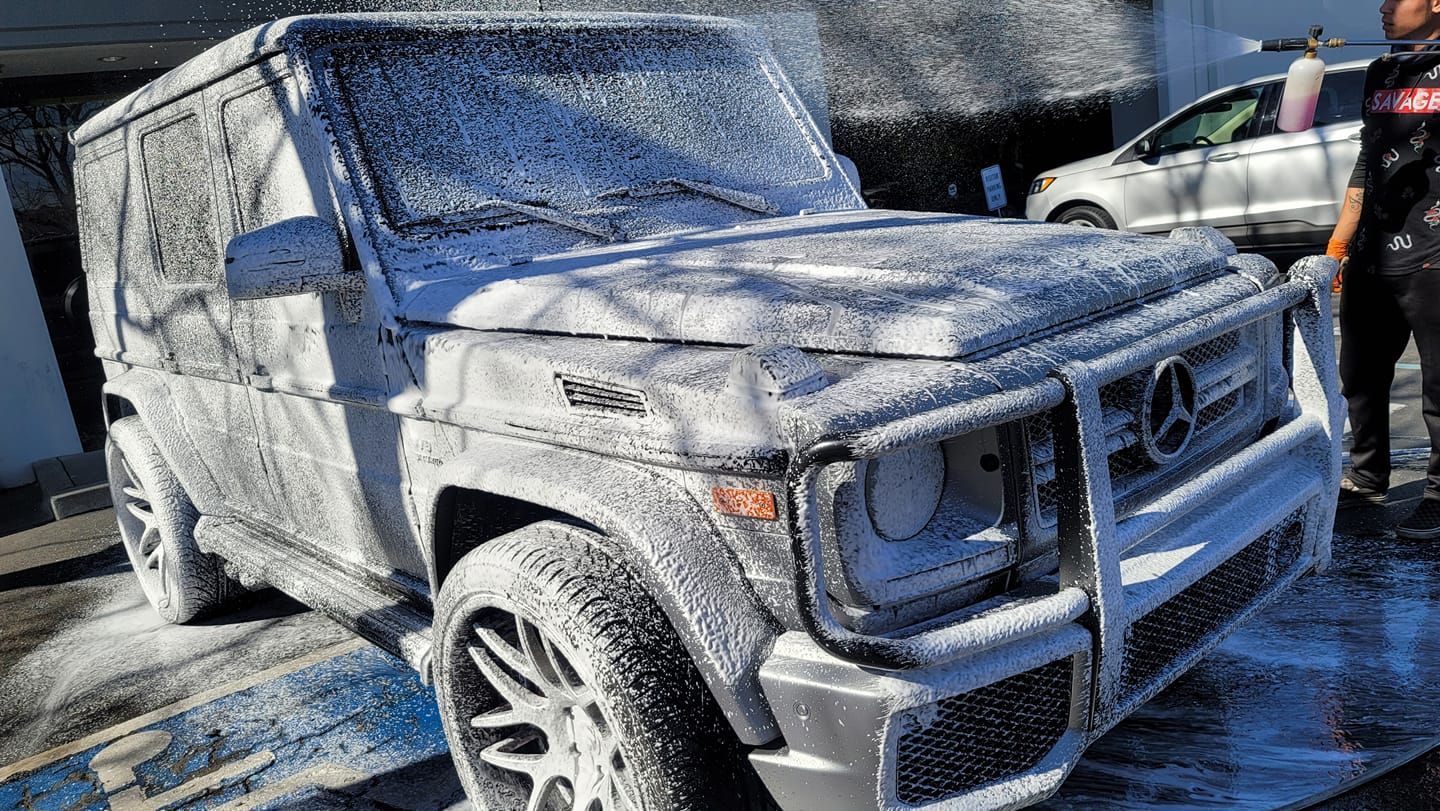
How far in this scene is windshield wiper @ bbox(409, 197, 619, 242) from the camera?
126 inches

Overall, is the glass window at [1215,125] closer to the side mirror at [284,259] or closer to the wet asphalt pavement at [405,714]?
the wet asphalt pavement at [405,714]

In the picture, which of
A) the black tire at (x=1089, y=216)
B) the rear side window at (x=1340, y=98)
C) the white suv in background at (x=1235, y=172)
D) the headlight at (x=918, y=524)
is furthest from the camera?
the black tire at (x=1089, y=216)

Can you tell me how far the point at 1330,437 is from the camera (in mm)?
2809

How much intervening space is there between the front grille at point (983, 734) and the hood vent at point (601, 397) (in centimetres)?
77

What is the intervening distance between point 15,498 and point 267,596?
4665 mm

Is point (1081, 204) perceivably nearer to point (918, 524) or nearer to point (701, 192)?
point (701, 192)

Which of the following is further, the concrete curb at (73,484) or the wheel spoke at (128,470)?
the concrete curb at (73,484)

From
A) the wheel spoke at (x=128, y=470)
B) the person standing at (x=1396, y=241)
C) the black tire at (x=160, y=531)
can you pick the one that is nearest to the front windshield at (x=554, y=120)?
the person standing at (x=1396, y=241)

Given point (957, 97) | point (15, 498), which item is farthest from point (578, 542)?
point (957, 97)

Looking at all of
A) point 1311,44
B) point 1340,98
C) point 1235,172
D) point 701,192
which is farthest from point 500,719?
point 1235,172

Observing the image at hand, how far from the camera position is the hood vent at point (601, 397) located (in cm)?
226

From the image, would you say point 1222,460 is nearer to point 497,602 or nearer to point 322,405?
point 497,602

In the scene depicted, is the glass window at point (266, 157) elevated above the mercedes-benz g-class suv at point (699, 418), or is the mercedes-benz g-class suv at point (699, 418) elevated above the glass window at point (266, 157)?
the glass window at point (266, 157)

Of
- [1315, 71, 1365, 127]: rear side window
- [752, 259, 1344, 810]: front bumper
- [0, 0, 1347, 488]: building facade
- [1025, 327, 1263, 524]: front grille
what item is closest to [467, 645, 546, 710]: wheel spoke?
[752, 259, 1344, 810]: front bumper
